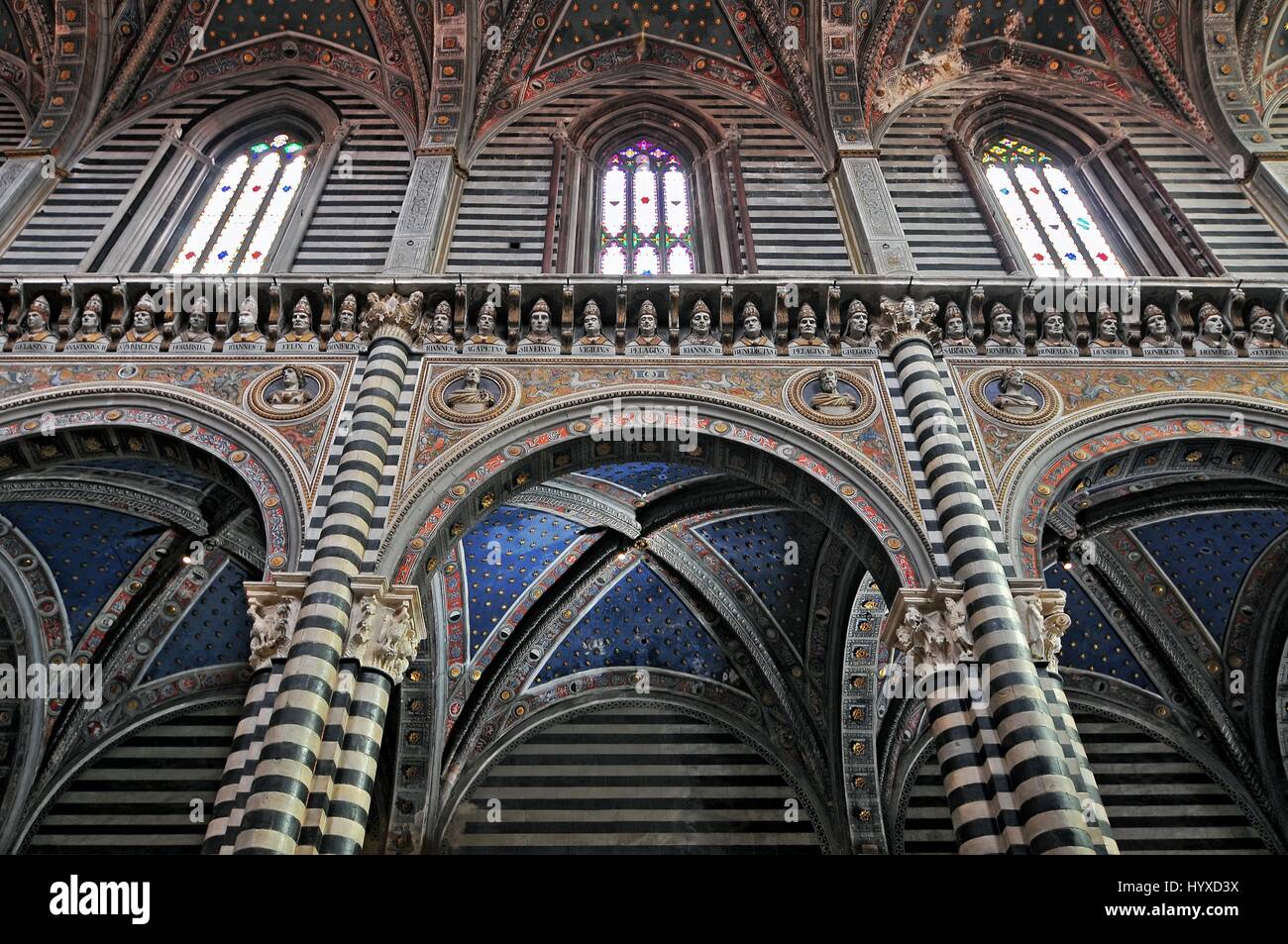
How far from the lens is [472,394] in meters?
11.2

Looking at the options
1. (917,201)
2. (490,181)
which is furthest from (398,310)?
(917,201)

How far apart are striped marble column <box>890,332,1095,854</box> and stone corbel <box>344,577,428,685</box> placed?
17.1 feet

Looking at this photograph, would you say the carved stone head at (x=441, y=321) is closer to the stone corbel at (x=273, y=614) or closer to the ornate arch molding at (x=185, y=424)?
the ornate arch molding at (x=185, y=424)

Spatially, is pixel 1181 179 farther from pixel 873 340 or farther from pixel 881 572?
pixel 881 572

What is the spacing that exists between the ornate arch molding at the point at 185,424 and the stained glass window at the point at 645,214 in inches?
235

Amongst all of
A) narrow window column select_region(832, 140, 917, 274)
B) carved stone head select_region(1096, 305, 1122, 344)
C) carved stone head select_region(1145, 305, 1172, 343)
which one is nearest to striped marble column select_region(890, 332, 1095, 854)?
carved stone head select_region(1096, 305, 1122, 344)

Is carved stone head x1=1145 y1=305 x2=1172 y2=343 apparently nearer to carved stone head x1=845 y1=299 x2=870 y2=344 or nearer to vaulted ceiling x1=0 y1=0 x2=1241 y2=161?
carved stone head x1=845 y1=299 x2=870 y2=344

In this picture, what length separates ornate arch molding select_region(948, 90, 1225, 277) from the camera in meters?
14.3

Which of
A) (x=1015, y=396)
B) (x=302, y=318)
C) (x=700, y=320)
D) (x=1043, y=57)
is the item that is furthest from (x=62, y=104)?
(x=1043, y=57)

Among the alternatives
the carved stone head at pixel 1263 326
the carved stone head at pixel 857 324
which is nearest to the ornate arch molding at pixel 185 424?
the carved stone head at pixel 857 324

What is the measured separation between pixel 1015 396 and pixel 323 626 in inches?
311

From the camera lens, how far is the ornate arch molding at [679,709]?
14312mm

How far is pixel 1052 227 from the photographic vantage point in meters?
15.4
